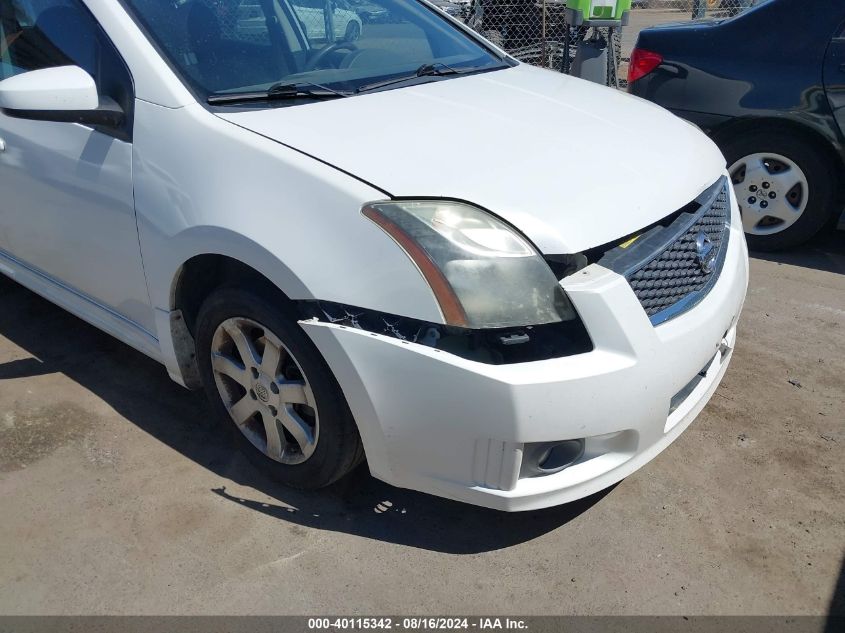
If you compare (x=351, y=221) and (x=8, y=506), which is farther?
(x=8, y=506)

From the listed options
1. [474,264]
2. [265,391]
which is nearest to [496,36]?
[265,391]

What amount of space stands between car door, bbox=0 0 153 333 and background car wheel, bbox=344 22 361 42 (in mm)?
1030

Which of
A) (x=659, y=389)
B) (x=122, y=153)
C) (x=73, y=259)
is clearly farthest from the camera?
(x=73, y=259)

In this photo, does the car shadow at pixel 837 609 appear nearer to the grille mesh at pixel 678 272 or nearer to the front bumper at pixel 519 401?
the front bumper at pixel 519 401

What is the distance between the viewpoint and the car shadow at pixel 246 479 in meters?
2.48

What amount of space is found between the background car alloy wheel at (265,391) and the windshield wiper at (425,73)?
1.01 metres

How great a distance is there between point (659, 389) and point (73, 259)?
2.27 metres

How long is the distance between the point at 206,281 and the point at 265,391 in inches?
17.7

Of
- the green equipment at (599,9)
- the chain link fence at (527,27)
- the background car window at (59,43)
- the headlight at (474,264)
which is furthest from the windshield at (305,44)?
the chain link fence at (527,27)

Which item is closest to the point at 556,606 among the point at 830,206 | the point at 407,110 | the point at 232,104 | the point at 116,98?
the point at 407,110

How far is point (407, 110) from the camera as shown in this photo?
256 centimetres

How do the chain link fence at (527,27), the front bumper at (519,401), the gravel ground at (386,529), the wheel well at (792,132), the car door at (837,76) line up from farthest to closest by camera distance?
the chain link fence at (527,27)
the wheel well at (792,132)
the car door at (837,76)
the gravel ground at (386,529)
the front bumper at (519,401)

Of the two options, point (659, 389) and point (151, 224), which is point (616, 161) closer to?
point (659, 389)

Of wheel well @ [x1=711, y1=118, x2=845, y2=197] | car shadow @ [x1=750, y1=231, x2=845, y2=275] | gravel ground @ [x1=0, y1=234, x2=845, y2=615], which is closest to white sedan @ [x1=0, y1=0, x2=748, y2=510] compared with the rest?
gravel ground @ [x1=0, y1=234, x2=845, y2=615]
